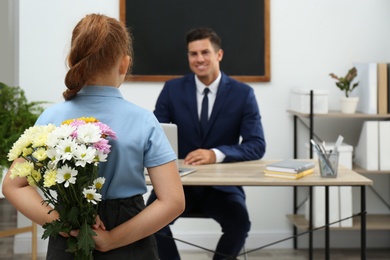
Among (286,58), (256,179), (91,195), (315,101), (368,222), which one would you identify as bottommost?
(368,222)

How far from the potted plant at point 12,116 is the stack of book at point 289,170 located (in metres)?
1.73

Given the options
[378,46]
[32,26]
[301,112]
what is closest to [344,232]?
[301,112]

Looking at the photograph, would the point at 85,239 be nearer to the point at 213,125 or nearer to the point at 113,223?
the point at 113,223

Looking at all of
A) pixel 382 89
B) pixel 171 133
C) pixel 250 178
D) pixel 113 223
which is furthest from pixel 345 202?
pixel 113 223

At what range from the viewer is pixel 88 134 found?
65.3 inches

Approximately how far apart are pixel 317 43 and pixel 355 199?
1.10 m

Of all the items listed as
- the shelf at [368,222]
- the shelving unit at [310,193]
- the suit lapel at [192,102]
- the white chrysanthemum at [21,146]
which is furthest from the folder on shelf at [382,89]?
the white chrysanthemum at [21,146]

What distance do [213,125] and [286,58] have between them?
45.2 inches

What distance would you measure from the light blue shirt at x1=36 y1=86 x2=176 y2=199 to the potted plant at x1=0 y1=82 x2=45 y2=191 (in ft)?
8.24

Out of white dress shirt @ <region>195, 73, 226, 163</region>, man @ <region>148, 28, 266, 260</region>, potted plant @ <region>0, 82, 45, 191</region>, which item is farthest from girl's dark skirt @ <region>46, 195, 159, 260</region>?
potted plant @ <region>0, 82, 45, 191</region>

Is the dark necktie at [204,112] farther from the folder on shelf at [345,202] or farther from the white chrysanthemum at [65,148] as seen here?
the white chrysanthemum at [65,148]

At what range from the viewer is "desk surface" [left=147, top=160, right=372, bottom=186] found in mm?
3064

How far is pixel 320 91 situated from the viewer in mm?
4480

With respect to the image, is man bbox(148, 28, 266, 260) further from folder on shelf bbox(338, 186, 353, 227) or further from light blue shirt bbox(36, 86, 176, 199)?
light blue shirt bbox(36, 86, 176, 199)
